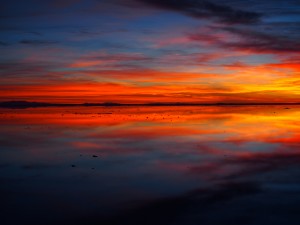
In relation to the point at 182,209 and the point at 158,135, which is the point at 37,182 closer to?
the point at 182,209

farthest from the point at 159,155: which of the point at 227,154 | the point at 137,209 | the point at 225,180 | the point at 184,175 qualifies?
the point at 137,209

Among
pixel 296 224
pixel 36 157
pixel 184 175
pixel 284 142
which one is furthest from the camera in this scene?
pixel 284 142

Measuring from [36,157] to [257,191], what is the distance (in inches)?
287

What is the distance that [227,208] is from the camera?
22.0ft

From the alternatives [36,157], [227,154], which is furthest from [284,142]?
[36,157]

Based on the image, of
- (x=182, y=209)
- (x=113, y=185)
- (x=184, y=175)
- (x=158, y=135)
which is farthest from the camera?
(x=158, y=135)

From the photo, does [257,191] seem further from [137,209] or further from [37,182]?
[37,182]

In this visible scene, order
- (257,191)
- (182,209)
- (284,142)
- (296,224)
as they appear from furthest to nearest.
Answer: (284,142), (257,191), (182,209), (296,224)

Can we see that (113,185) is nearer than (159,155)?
Yes

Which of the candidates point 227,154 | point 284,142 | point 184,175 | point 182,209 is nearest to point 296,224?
point 182,209

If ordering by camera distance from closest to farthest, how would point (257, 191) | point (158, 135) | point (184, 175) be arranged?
point (257, 191) < point (184, 175) < point (158, 135)

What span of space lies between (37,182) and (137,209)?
3.09 meters

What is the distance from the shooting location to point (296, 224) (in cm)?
586

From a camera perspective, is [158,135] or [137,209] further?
[158,135]
